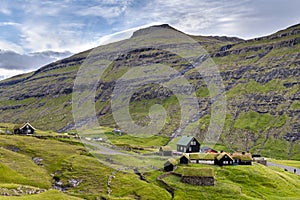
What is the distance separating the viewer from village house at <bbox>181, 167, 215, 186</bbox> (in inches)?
3511

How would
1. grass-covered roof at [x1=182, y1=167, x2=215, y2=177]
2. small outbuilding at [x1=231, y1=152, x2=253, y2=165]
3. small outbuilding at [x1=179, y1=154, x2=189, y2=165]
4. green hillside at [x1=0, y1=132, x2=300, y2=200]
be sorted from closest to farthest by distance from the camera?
green hillside at [x1=0, y1=132, x2=300, y2=200]
grass-covered roof at [x1=182, y1=167, x2=215, y2=177]
small outbuilding at [x1=179, y1=154, x2=189, y2=165]
small outbuilding at [x1=231, y1=152, x2=253, y2=165]

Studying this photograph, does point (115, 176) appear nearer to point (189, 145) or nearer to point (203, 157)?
point (203, 157)

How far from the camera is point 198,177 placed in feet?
295

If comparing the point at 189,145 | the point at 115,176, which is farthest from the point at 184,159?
the point at 189,145

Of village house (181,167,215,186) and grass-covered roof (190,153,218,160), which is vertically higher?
grass-covered roof (190,153,218,160)

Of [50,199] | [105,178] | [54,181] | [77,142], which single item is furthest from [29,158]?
[50,199]

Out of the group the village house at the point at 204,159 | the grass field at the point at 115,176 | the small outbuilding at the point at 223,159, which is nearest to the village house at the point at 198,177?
the grass field at the point at 115,176

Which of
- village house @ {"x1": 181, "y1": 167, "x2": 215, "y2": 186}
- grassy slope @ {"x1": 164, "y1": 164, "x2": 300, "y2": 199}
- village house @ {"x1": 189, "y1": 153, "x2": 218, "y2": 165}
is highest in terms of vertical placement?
village house @ {"x1": 189, "y1": 153, "x2": 218, "y2": 165}

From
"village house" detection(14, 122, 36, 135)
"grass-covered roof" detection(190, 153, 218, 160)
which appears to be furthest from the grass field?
"village house" detection(14, 122, 36, 135)

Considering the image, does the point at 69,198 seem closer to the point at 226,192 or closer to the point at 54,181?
the point at 54,181

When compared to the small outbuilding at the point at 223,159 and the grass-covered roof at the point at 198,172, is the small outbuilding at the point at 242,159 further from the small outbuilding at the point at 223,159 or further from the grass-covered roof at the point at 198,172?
the grass-covered roof at the point at 198,172

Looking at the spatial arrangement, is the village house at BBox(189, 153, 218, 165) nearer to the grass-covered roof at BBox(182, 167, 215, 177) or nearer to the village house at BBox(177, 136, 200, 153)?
the grass-covered roof at BBox(182, 167, 215, 177)

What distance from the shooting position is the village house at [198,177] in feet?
293

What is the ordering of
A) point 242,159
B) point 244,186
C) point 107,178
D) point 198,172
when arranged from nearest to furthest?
1. point 198,172
2. point 107,178
3. point 244,186
4. point 242,159
